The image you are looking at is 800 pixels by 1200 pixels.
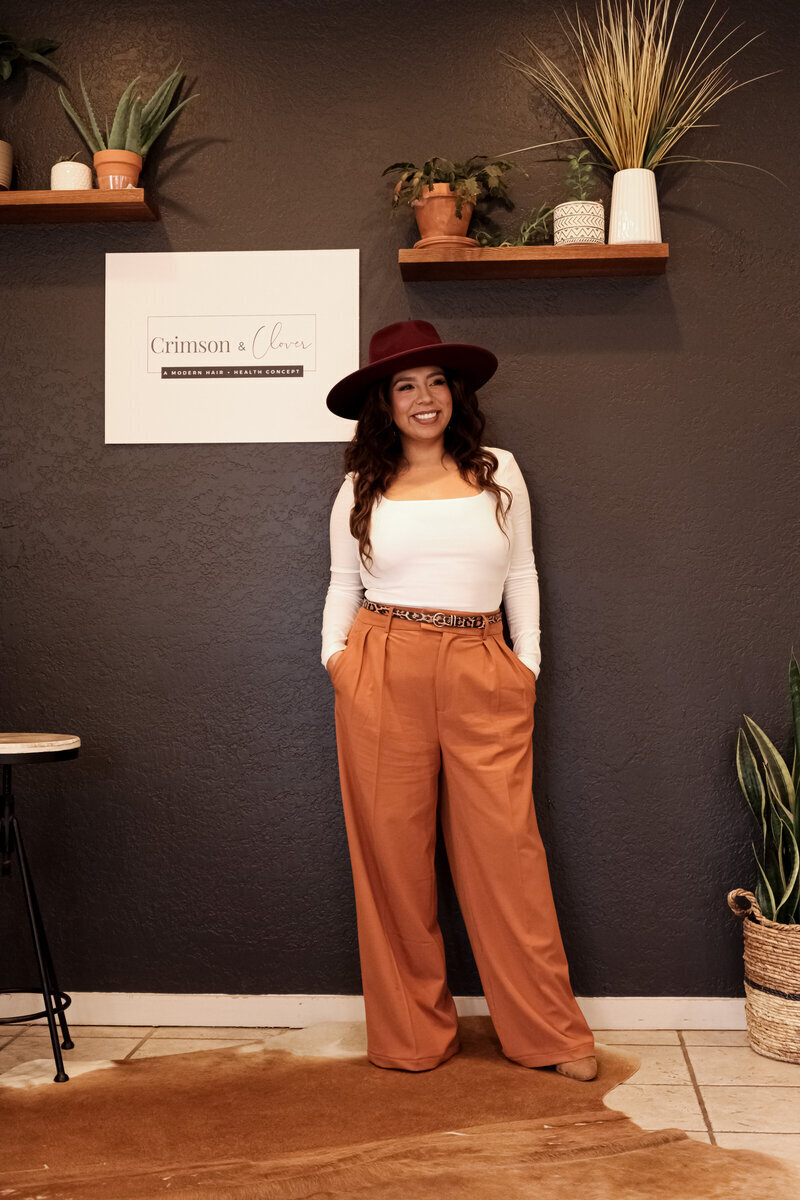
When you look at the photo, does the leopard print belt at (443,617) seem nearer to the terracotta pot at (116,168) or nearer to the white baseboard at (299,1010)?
the white baseboard at (299,1010)

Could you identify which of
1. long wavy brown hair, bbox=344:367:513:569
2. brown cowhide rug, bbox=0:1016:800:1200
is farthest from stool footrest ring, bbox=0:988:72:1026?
long wavy brown hair, bbox=344:367:513:569

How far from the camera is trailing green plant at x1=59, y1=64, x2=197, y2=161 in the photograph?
3.21 m

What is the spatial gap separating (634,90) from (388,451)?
1.28 metres

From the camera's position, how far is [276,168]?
3.31 metres

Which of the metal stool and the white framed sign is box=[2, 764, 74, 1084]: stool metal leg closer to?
the metal stool

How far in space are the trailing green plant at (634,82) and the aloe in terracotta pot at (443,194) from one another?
0.29 m

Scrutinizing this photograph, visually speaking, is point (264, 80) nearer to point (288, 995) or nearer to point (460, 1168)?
point (288, 995)

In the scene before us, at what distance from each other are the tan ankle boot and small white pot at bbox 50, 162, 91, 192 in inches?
111

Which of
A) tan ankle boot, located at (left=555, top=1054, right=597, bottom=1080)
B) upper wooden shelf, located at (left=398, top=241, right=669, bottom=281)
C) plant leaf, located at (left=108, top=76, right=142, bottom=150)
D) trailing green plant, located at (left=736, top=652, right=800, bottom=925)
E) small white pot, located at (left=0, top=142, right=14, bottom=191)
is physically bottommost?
tan ankle boot, located at (left=555, top=1054, right=597, bottom=1080)

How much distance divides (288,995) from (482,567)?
57.2 inches

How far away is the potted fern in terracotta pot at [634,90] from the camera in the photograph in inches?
122

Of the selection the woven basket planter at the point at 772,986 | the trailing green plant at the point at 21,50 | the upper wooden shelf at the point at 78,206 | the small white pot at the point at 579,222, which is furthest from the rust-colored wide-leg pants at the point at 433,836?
the trailing green plant at the point at 21,50

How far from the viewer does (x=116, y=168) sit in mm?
3186

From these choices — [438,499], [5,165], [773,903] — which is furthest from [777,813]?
[5,165]
